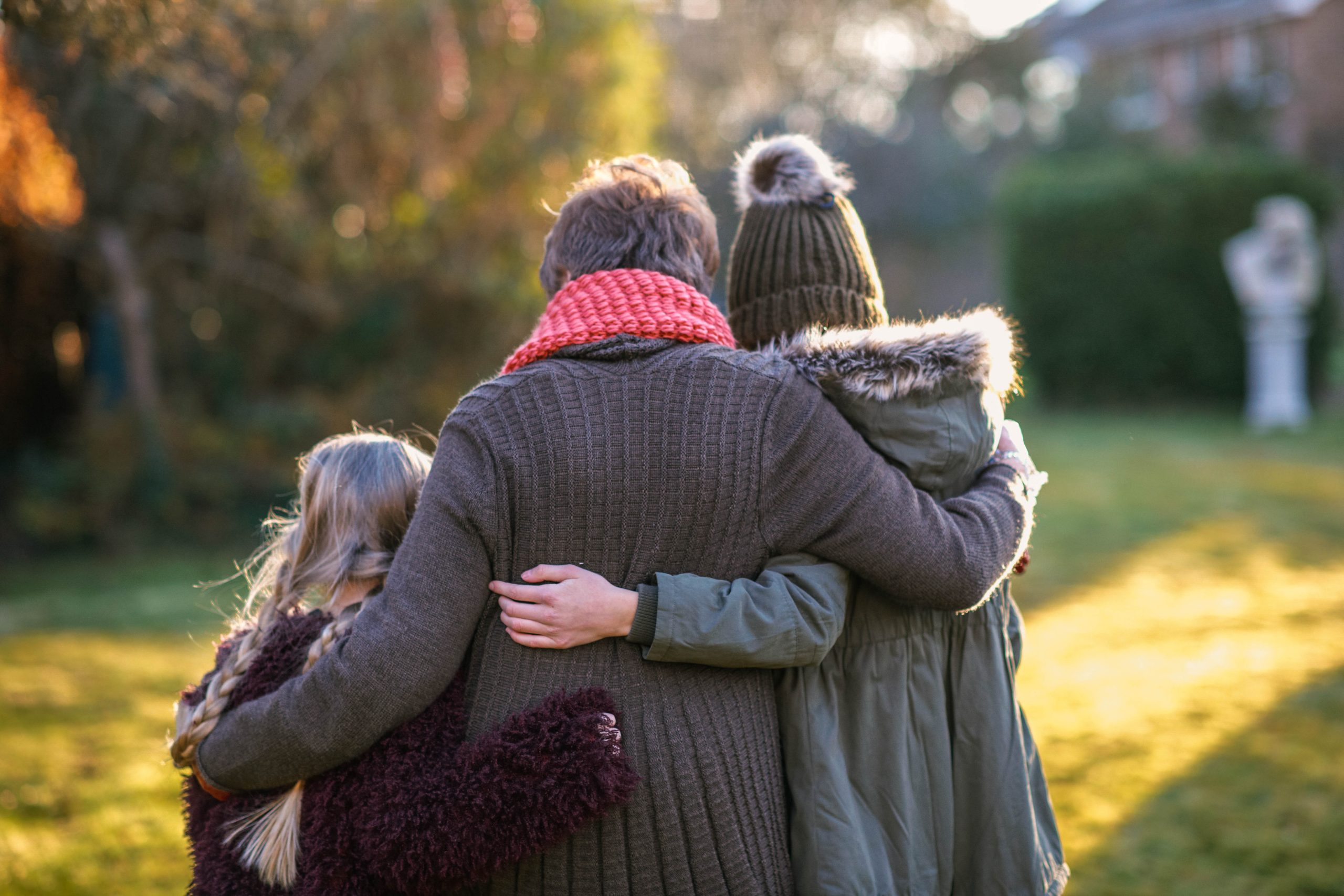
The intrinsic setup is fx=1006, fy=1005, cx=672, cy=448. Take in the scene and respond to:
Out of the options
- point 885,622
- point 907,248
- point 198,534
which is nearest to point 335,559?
point 885,622

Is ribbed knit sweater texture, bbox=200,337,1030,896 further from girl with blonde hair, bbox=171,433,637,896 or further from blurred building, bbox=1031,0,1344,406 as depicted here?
blurred building, bbox=1031,0,1344,406

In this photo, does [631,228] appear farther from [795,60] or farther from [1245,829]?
[795,60]

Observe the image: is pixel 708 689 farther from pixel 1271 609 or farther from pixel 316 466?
pixel 1271 609

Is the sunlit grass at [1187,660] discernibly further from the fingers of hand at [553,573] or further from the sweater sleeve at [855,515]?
the fingers of hand at [553,573]

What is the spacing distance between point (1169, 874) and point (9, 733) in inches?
182

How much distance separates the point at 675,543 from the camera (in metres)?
1.51

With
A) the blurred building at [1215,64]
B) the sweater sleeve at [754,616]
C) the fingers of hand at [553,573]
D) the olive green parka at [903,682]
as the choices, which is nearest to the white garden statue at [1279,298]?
the blurred building at [1215,64]

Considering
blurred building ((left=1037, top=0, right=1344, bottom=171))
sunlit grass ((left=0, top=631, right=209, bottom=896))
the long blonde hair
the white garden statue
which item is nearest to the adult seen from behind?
the long blonde hair

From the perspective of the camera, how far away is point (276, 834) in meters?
1.60

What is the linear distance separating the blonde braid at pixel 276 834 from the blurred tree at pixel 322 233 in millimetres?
4919

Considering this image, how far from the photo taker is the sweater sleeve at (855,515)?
4.94 ft

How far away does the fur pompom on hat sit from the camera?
1.84 meters

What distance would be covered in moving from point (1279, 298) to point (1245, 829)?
10.0m

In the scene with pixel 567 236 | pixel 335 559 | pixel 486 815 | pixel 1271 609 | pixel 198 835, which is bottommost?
pixel 1271 609
